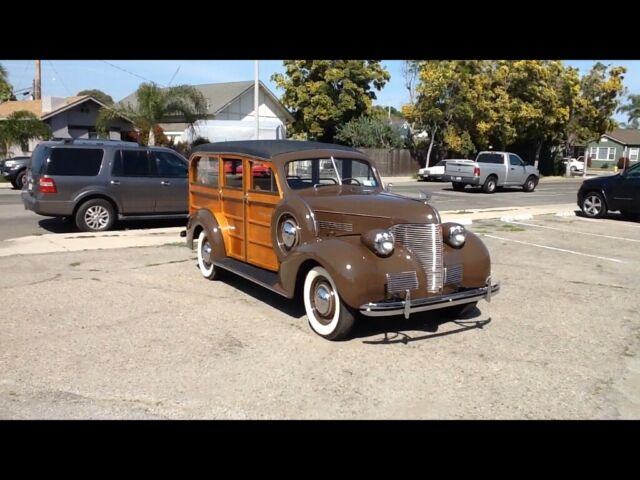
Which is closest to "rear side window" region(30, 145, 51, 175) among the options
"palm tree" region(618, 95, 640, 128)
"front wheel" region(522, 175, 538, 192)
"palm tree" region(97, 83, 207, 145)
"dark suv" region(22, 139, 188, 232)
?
"dark suv" region(22, 139, 188, 232)

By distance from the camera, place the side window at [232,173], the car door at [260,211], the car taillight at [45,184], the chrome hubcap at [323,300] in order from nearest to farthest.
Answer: the chrome hubcap at [323,300]
the car door at [260,211]
the side window at [232,173]
the car taillight at [45,184]

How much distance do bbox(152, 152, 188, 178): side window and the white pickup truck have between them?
1513 cm

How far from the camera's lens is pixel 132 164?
1188 centimetres

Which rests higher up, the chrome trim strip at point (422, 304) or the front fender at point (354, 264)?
the front fender at point (354, 264)

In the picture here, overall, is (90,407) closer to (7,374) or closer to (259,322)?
(7,374)

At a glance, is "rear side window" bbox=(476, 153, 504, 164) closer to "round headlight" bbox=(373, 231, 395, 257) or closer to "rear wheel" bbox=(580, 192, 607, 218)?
"rear wheel" bbox=(580, 192, 607, 218)

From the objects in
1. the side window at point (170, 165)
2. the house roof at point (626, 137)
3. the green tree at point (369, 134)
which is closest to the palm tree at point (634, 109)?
the house roof at point (626, 137)

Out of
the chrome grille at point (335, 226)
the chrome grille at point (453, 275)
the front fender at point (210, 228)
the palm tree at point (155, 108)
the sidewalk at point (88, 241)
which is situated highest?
the palm tree at point (155, 108)

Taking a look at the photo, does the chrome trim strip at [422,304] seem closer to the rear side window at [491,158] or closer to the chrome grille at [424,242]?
the chrome grille at [424,242]

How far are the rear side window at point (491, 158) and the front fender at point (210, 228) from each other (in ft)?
65.5

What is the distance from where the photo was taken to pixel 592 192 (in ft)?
51.3

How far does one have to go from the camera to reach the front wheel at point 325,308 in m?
5.23
